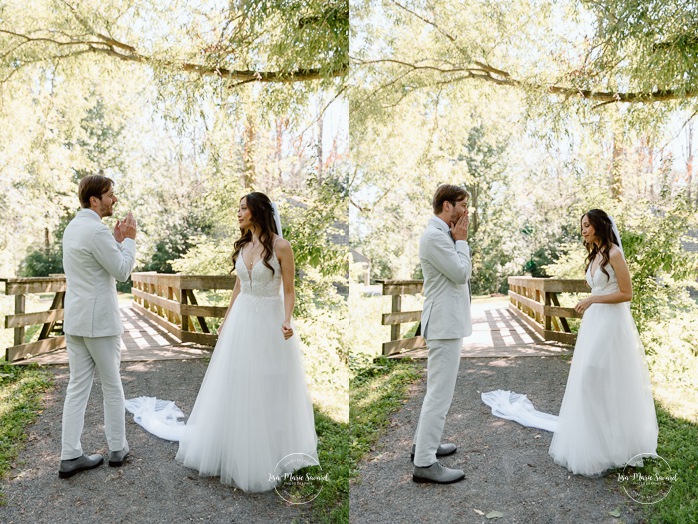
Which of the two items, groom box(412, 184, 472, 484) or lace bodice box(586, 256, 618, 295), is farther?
lace bodice box(586, 256, 618, 295)

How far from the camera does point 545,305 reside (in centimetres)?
354

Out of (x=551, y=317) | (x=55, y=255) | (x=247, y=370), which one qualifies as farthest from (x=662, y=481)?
(x=55, y=255)

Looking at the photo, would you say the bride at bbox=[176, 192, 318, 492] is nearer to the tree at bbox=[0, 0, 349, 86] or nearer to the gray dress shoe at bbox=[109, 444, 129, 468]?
the gray dress shoe at bbox=[109, 444, 129, 468]

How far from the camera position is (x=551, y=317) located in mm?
3572

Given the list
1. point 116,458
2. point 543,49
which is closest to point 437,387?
point 116,458

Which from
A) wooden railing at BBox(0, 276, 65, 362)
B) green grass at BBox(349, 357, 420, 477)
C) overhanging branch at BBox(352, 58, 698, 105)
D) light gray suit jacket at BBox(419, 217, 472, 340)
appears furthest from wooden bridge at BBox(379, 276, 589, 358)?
wooden railing at BBox(0, 276, 65, 362)

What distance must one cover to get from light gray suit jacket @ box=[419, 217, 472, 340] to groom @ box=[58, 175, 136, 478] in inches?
61.5

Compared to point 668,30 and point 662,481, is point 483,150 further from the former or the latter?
point 662,481

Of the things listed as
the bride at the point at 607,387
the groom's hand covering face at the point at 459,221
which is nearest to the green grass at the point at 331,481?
the bride at the point at 607,387

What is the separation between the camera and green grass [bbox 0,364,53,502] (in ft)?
10.1

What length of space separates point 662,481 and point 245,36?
3.76 metres

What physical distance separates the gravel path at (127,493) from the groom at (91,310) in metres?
0.12

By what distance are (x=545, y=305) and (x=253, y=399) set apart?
6.60 ft

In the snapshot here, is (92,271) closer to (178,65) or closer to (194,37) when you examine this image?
(178,65)
